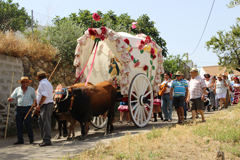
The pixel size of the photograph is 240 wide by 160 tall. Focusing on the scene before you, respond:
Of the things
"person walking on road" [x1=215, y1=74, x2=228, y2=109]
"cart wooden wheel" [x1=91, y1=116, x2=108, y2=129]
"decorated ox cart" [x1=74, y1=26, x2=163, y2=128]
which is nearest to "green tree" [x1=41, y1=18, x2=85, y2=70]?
"decorated ox cart" [x1=74, y1=26, x2=163, y2=128]

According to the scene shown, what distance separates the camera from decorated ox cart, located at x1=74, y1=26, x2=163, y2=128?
29.8ft

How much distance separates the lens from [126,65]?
9.14 m

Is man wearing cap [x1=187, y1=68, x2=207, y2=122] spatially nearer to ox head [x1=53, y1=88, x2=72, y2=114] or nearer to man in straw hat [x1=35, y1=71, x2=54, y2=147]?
ox head [x1=53, y1=88, x2=72, y2=114]

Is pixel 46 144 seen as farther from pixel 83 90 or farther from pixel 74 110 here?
pixel 83 90

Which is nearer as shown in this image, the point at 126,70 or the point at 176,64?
the point at 126,70

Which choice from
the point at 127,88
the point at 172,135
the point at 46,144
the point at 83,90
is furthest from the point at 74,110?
the point at 172,135

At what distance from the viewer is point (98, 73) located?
10.5 meters

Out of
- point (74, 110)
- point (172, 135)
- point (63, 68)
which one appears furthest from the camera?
point (63, 68)

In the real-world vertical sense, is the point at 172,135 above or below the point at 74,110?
below

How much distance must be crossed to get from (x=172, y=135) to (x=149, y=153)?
1666mm

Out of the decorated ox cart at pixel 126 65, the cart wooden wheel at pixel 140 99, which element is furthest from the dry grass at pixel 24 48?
the cart wooden wheel at pixel 140 99

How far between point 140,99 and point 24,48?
4.73 meters

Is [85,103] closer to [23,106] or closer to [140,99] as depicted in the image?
[23,106]

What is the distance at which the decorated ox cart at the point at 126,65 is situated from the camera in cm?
909
